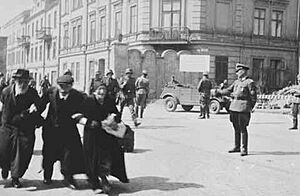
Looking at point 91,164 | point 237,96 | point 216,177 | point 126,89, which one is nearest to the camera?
point 91,164

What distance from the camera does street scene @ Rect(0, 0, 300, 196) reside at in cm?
667

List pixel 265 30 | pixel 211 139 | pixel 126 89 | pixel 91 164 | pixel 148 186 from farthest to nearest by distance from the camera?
pixel 265 30, pixel 126 89, pixel 211 139, pixel 148 186, pixel 91 164

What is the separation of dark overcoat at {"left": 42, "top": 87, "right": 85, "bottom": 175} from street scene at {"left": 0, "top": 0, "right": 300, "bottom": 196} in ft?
0.05

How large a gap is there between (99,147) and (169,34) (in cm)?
2599

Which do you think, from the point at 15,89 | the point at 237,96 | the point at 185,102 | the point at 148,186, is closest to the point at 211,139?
the point at 237,96

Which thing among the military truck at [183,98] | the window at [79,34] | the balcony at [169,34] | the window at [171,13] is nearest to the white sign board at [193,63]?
the balcony at [169,34]

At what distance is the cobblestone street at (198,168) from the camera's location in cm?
679

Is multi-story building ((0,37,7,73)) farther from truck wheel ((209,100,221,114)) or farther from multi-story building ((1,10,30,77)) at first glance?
truck wheel ((209,100,221,114))

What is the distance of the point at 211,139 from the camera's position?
12.7m

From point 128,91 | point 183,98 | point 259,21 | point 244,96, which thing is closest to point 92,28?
point 259,21

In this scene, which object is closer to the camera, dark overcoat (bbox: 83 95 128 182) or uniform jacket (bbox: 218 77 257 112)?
dark overcoat (bbox: 83 95 128 182)

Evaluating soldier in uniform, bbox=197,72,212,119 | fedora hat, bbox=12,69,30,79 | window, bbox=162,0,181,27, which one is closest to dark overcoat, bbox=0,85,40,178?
fedora hat, bbox=12,69,30,79

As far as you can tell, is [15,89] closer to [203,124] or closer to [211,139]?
[211,139]

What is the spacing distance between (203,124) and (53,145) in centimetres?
1069
